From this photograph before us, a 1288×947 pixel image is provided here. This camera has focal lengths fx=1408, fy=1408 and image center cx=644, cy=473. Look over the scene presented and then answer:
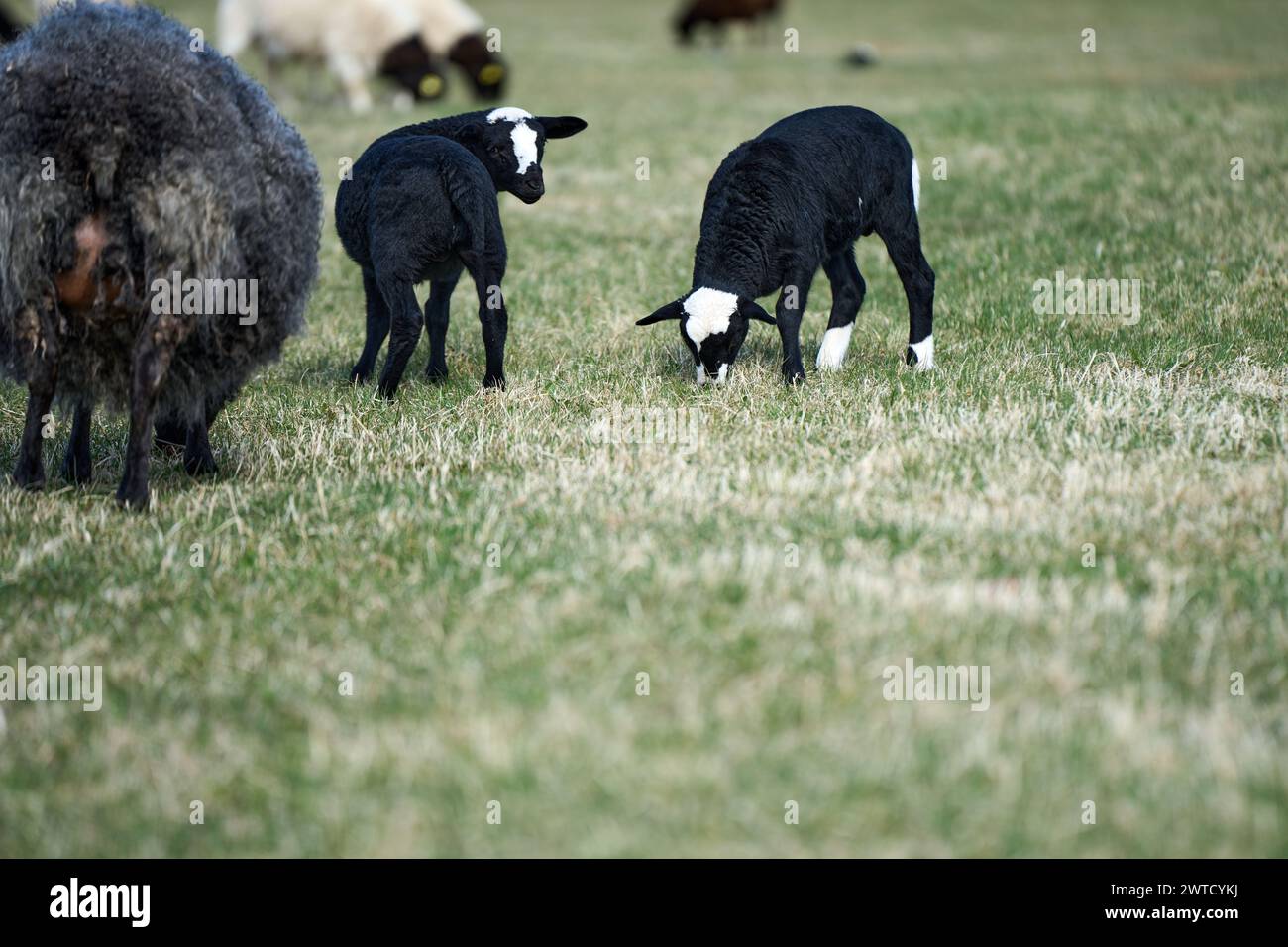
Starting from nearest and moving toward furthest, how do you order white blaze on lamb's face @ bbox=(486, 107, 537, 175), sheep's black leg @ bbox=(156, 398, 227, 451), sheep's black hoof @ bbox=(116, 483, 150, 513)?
sheep's black hoof @ bbox=(116, 483, 150, 513) → sheep's black leg @ bbox=(156, 398, 227, 451) → white blaze on lamb's face @ bbox=(486, 107, 537, 175)

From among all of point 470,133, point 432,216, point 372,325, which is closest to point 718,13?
point 470,133

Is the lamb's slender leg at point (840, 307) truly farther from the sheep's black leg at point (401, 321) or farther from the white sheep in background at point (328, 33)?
the white sheep in background at point (328, 33)

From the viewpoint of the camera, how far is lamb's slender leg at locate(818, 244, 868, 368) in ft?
26.1

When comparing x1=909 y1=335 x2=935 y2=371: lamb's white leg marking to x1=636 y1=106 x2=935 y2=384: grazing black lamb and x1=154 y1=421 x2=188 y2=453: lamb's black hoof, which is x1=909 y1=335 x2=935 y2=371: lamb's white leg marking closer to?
x1=636 y1=106 x2=935 y2=384: grazing black lamb

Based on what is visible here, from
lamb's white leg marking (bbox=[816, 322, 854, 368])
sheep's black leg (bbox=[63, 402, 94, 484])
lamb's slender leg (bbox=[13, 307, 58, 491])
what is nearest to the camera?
lamb's slender leg (bbox=[13, 307, 58, 491])

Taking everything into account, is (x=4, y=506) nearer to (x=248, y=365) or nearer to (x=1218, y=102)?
(x=248, y=365)

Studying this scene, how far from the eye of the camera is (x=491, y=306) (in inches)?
289

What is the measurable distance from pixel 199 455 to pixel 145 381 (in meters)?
0.93

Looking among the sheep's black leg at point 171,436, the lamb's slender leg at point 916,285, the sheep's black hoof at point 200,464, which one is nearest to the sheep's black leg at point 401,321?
the sheep's black leg at point 171,436

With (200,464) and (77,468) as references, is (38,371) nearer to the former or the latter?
(77,468)


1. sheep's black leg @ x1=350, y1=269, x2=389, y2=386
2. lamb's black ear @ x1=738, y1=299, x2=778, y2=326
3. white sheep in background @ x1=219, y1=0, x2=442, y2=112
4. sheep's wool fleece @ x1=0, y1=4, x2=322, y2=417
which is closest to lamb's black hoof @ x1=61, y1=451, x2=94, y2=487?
sheep's wool fleece @ x1=0, y1=4, x2=322, y2=417

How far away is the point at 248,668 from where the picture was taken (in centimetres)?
425
